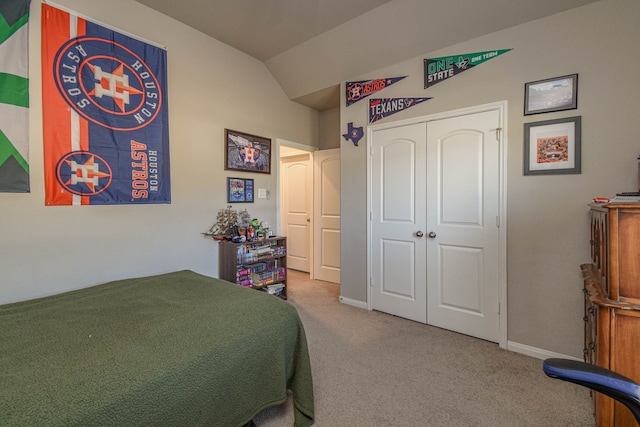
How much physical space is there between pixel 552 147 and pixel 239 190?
3056 mm

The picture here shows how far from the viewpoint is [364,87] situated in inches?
126

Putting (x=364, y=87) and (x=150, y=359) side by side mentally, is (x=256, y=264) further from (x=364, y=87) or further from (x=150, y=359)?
(x=364, y=87)

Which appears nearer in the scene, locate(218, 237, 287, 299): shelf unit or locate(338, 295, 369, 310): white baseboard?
locate(218, 237, 287, 299): shelf unit

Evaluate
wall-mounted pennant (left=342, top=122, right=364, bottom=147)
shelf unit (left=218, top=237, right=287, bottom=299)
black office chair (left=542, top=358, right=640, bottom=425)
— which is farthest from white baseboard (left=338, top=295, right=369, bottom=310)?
black office chair (left=542, top=358, right=640, bottom=425)

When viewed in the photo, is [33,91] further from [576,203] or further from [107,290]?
[576,203]

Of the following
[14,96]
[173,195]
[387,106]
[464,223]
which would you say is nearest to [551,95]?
→ [464,223]

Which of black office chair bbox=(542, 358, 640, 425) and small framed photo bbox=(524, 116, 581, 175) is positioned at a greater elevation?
small framed photo bbox=(524, 116, 581, 175)

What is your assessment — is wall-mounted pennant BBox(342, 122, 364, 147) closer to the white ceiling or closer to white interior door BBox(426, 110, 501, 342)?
the white ceiling

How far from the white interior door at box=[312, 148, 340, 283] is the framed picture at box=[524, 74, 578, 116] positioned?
237 cm

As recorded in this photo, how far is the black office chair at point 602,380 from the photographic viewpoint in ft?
2.43

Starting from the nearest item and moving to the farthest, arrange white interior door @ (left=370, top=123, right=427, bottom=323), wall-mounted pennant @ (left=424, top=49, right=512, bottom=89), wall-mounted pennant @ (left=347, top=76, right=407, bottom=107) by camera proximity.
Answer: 1. wall-mounted pennant @ (left=424, top=49, right=512, bottom=89)
2. white interior door @ (left=370, top=123, right=427, bottom=323)
3. wall-mounted pennant @ (left=347, top=76, right=407, bottom=107)

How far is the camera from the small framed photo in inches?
82.7

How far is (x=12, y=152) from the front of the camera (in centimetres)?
187

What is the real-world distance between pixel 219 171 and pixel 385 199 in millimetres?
1915
